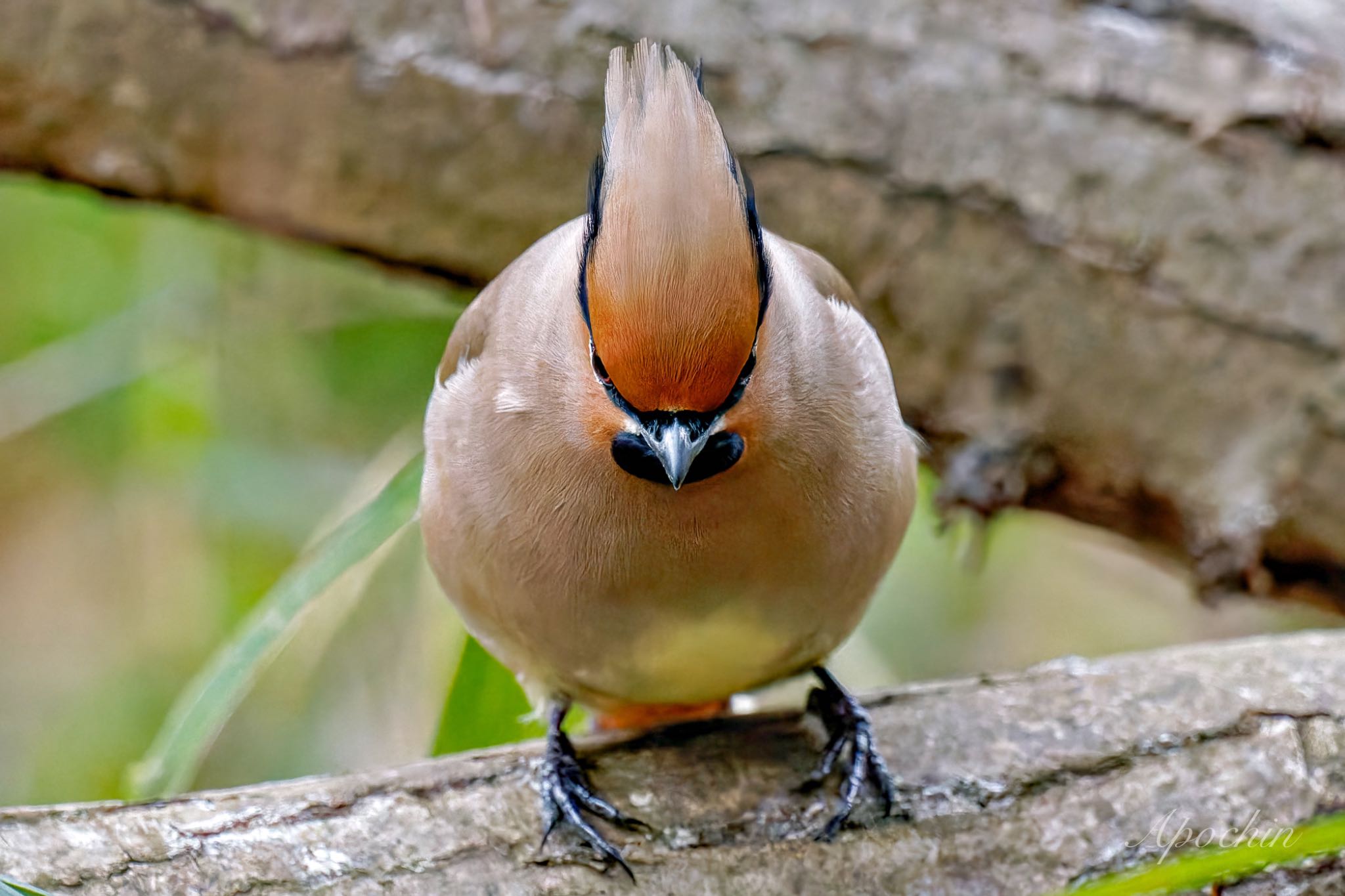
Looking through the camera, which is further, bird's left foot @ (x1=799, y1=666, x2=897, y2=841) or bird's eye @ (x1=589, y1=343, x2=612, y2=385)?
bird's left foot @ (x1=799, y1=666, x2=897, y2=841)

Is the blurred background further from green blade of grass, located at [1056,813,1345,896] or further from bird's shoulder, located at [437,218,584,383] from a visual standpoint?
green blade of grass, located at [1056,813,1345,896]

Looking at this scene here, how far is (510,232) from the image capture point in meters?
3.35

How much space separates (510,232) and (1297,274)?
1.68m

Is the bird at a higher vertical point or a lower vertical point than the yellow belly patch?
higher

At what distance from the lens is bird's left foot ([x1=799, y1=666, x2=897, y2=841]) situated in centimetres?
231

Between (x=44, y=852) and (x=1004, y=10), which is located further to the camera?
(x=1004, y=10)

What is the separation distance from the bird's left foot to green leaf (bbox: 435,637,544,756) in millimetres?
672

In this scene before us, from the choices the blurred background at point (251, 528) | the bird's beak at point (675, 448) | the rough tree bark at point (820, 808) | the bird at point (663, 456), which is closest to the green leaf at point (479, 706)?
the blurred background at point (251, 528)

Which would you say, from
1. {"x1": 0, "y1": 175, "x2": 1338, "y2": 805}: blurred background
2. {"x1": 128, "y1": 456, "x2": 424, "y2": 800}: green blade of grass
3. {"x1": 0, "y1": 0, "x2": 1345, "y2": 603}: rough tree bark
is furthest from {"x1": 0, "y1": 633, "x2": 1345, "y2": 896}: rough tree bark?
{"x1": 0, "y1": 175, "x2": 1338, "y2": 805}: blurred background

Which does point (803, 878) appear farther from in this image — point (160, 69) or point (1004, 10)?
point (160, 69)

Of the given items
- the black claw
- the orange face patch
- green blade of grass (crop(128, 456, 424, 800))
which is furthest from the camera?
green blade of grass (crop(128, 456, 424, 800))

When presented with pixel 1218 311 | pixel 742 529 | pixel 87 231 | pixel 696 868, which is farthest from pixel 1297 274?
pixel 87 231
